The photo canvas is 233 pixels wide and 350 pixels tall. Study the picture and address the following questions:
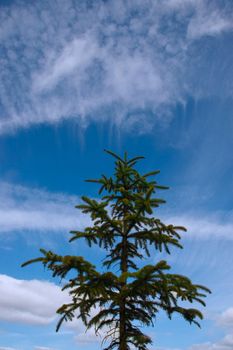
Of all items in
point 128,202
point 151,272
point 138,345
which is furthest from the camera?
point 128,202

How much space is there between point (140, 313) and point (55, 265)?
4.14 metres

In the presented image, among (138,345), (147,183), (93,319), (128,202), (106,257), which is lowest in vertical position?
(138,345)

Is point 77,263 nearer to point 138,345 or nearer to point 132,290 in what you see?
point 132,290

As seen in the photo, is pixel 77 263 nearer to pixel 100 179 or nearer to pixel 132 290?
pixel 132 290

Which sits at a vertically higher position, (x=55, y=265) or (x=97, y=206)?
(x=97, y=206)

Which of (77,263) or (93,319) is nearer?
(77,263)

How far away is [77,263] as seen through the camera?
11.8 m

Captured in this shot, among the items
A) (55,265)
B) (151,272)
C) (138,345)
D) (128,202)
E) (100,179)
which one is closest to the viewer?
(151,272)

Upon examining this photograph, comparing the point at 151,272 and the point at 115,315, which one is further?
the point at 115,315

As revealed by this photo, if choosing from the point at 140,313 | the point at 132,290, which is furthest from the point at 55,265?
the point at 140,313

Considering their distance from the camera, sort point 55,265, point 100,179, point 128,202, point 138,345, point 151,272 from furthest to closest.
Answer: point 100,179
point 128,202
point 138,345
point 55,265
point 151,272

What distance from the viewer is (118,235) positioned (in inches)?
605

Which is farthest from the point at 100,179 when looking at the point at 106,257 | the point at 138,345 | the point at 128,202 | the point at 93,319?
the point at 138,345

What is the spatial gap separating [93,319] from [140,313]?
6.28 feet
